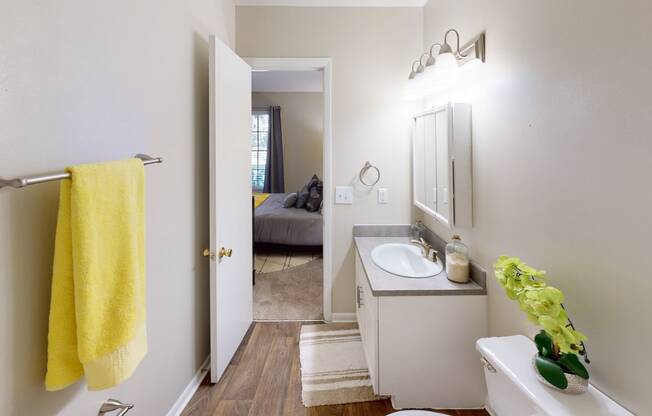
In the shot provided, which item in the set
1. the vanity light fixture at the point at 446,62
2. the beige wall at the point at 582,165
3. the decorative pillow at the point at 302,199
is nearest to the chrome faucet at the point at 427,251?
the beige wall at the point at 582,165

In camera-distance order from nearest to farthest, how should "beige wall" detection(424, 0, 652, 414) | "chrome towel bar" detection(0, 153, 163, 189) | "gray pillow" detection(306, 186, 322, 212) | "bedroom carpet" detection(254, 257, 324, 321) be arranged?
"chrome towel bar" detection(0, 153, 163, 189) < "beige wall" detection(424, 0, 652, 414) < "bedroom carpet" detection(254, 257, 324, 321) < "gray pillow" detection(306, 186, 322, 212)

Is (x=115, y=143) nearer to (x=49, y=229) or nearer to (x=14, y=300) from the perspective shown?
(x=49, y=229)

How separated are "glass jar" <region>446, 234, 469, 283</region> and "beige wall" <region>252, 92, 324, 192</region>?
5.23 metres

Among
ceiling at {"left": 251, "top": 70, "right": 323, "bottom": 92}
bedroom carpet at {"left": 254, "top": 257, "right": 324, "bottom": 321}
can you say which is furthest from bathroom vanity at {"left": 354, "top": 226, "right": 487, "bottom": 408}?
ceiling at {"left": 251, "top": 70, "right": 323, "bottom": 92}

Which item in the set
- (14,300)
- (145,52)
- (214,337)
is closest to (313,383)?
(214,337)

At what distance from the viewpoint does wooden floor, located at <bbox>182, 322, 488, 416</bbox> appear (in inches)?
65.7

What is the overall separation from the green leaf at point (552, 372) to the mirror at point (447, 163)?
84 cm

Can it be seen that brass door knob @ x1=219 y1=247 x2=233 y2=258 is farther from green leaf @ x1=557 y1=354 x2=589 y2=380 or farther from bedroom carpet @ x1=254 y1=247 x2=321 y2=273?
bedroom carpet @ x1=254 y1=247 x2=321 y2=273

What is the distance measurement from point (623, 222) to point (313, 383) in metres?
1.64

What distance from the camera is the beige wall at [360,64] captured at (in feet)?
7.97

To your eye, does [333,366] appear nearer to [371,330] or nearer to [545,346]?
Result: [371,330]

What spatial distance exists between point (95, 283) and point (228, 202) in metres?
1.13

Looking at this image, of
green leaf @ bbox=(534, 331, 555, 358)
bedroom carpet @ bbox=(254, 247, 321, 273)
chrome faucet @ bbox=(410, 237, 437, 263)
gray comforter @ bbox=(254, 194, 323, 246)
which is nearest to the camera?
green leaf @ bbox=(534, 331, 555, 358)

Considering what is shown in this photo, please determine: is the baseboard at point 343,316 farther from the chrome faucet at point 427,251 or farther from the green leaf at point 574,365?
the green leaf at point 574,365
